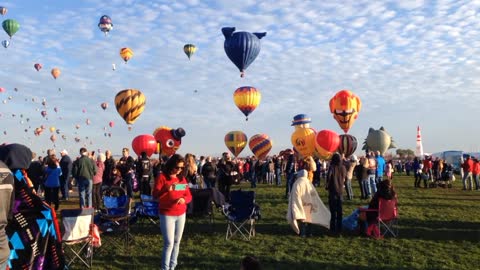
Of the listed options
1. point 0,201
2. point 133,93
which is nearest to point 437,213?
point 0,201

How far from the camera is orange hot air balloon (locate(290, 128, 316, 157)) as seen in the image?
28859 mm

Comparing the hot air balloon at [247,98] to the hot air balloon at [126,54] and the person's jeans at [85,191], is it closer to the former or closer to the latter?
the hot air balloon at [126,54]

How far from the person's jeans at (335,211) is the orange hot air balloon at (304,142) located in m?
19.5

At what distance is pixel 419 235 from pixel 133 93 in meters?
17.1

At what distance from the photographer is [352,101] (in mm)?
23609

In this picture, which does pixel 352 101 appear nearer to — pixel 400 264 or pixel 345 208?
pixel 345 208

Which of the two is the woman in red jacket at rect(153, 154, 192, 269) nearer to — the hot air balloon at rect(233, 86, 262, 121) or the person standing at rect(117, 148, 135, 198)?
the person standing at rect(117, 148, 135, 198)

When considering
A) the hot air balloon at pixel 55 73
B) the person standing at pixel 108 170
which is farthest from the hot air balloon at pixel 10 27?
the person standing at pixel 108 170

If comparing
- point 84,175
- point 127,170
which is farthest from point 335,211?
point 127,170

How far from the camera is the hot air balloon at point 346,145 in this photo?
1102 inches

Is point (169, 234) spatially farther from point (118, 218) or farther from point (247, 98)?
point (247, 98)

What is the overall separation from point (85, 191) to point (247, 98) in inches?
635

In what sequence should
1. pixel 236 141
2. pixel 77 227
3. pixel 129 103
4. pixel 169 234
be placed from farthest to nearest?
pixel 236 141 < pixel 129 103 < pixel 77 227 < pixel 169 234

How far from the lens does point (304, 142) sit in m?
28.8
